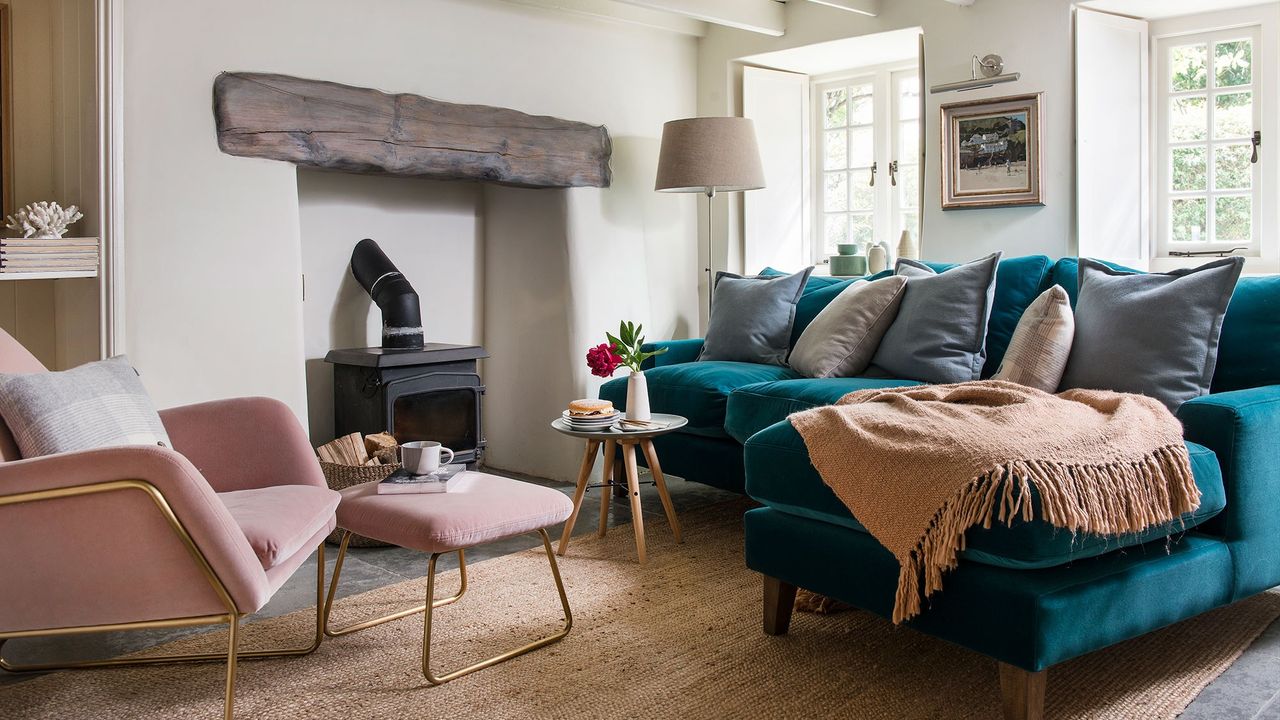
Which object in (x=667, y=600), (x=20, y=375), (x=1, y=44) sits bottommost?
(x=667, y=600)

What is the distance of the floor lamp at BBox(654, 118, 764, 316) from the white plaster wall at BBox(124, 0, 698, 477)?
1.28 ft

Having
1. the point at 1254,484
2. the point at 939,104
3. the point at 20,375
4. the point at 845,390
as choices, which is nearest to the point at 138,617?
the point at 20,375

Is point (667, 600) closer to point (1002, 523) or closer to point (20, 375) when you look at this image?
point (1002, 523)

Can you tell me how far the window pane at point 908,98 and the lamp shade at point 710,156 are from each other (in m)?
0.98

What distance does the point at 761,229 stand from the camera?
5.42 m

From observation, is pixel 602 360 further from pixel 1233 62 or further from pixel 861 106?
pixel 1233 62

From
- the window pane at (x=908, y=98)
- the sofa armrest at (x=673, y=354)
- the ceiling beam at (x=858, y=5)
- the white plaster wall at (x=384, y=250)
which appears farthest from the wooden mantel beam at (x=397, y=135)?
the window pane at (x=908, y=98)

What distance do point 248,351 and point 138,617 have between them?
6.10 ft

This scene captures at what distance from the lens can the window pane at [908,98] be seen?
5.18 m

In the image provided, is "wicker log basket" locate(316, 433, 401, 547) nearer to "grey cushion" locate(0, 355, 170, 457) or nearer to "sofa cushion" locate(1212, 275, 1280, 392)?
"grey cushion" locate(0, 355, 170, 457)

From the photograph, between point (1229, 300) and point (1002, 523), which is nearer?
point (1002, 523)

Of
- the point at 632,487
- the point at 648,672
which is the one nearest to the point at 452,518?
the point at 648,672

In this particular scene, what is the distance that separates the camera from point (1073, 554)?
2.05m

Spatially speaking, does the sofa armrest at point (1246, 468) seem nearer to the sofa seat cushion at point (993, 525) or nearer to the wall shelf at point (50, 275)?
the sofa seat cushion at point (993, 525)
